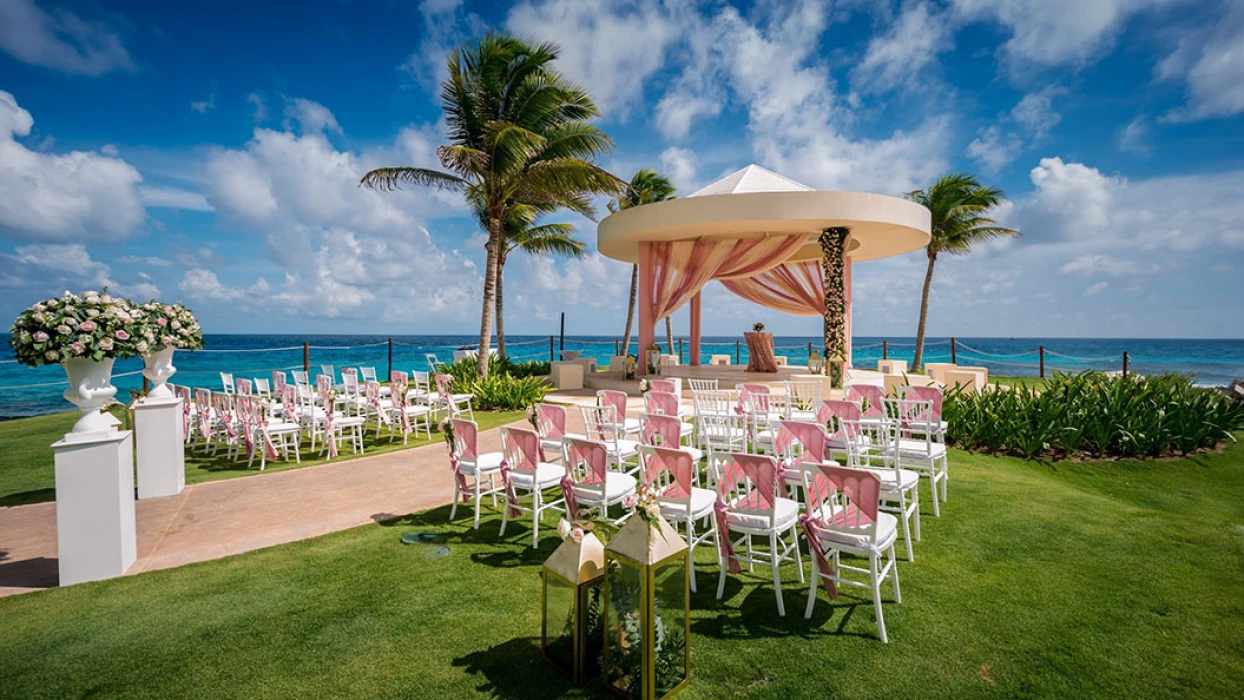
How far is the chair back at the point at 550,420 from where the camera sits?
5.11m

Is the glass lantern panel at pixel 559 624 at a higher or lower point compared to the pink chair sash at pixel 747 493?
lower

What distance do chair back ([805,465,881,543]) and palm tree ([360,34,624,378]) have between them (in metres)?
9.14

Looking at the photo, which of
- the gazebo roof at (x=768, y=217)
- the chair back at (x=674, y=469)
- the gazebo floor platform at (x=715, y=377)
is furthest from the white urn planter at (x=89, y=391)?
the gazebo roof at (x=768, y=217)

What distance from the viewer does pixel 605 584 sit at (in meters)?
2.36

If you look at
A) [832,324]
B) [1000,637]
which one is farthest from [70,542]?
[832,324]

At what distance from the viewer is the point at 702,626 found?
2.98 m

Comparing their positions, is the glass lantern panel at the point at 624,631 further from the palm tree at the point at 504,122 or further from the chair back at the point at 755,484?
the palm tree at the point at 504,122

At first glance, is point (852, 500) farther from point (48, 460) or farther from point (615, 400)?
point (48, 460)

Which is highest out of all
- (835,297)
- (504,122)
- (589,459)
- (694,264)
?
(504,122)

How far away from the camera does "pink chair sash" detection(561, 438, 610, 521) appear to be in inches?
149

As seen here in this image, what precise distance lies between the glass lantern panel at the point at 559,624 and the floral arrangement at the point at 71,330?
11.9ft

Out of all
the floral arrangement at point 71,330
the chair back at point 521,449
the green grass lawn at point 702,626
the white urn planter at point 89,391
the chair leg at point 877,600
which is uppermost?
the floral arrangement at point 71,330

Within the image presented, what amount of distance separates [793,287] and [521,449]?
13534 mm

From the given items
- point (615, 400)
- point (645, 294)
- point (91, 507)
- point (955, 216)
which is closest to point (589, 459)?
point (615, 400)
